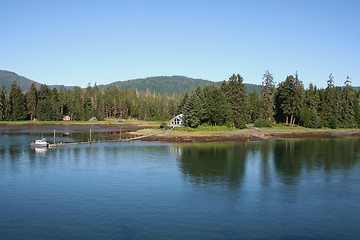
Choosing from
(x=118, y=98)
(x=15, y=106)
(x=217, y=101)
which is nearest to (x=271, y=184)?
(x=217, y=101)

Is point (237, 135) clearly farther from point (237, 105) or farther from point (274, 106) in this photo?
point (274, 106)

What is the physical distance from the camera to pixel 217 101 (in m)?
105

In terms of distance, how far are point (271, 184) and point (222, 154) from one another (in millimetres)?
23228

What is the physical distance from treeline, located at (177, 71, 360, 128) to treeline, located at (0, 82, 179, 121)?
64.1 m

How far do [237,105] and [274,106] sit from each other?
26.7 meters

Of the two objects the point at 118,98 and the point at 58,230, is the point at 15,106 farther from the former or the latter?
the point at 58,230

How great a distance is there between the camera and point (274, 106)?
13088cm

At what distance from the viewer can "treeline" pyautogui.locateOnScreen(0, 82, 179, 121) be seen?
14812 centimetres

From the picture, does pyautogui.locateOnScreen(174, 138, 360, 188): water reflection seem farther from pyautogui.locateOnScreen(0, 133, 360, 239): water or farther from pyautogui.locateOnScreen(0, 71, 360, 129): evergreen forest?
pyautogui.locateOnScreen(0, 71, 360, 129): evergreen forest

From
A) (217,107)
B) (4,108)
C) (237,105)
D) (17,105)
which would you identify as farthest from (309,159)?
(4,108)

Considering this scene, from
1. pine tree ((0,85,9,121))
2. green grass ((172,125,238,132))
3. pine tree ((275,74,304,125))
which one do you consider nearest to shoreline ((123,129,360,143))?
green grass ((172,125,238,132))

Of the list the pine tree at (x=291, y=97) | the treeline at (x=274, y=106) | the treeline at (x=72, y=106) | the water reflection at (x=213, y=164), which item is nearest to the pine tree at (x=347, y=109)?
the treeline at (x=274, y=106)

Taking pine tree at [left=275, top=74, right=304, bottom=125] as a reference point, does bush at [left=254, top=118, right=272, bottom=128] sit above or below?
below

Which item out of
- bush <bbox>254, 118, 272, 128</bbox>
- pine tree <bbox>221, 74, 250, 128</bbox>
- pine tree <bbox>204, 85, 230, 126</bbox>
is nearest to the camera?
pine tree <bbox>204, 85, 230, 126</bbox>
